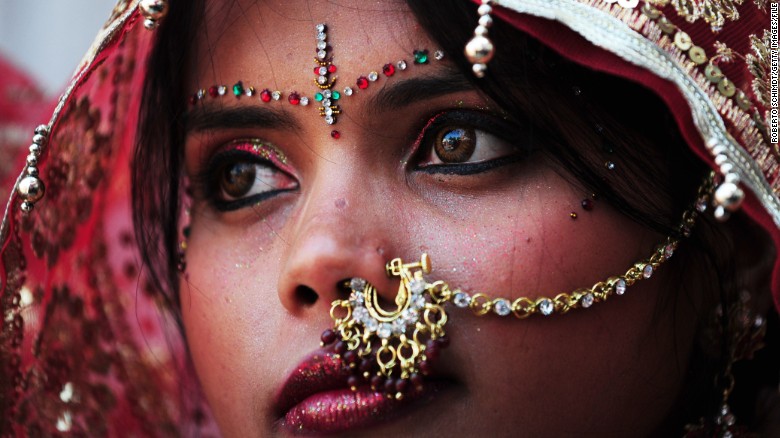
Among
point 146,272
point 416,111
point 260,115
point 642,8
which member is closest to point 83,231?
point 146,272

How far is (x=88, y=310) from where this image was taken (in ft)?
6.08

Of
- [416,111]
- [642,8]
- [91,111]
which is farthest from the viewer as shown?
[91,111]

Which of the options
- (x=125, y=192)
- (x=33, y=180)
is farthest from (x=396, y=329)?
(x=125, y=192)

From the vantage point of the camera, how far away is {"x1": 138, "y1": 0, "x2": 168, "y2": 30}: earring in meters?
1.38

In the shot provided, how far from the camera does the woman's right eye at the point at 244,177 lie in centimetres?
148

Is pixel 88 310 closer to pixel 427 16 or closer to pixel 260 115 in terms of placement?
pixel 260 115

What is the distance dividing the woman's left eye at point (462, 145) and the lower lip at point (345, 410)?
0.31 metres

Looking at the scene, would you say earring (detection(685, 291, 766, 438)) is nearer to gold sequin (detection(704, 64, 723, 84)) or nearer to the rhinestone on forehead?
gold sequin (detection(704, 64, 723, 84))

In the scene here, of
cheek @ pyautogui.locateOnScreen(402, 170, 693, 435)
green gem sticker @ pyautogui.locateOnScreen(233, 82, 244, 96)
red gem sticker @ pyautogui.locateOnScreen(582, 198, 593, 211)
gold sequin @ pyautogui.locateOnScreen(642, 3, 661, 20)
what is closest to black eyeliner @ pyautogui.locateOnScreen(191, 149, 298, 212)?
green gem sticker @ pyautogui.locateOnScreen(233, 82, 244, 96)

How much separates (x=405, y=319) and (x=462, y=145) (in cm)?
27

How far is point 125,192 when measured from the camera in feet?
6.27

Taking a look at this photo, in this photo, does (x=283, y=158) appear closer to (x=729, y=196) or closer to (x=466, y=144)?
(x=466, y=144)

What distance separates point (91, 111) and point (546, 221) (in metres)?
0.90

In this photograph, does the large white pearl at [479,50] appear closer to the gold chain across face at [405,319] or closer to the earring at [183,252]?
the gold chain across face at [405,319]
